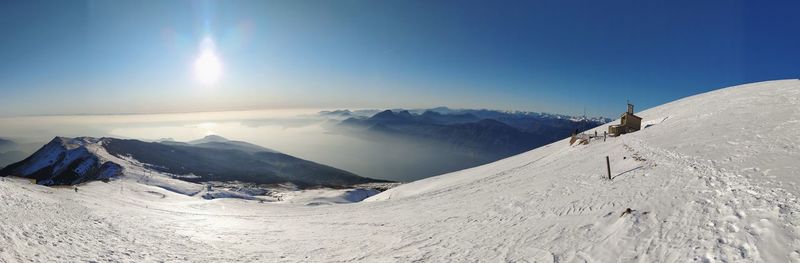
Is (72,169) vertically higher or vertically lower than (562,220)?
lower

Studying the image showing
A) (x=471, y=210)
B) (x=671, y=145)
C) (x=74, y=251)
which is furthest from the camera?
(x=671, y=145)

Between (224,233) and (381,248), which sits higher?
(381,248)

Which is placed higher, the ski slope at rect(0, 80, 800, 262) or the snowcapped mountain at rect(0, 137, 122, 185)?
the ski slope at rect(0, 80, 800, 262)

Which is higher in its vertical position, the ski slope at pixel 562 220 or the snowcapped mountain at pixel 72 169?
the ski slope at pixel 562 220

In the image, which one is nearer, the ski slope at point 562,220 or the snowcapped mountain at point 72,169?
the ski slope at point 562,220

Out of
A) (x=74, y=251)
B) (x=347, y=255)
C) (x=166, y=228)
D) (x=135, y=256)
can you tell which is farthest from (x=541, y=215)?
(x=166, y=228)

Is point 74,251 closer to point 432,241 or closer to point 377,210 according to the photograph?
point 432,241

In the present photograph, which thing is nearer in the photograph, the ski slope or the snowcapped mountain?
the ski slope

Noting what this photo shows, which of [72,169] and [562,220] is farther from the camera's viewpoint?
[72,169]
